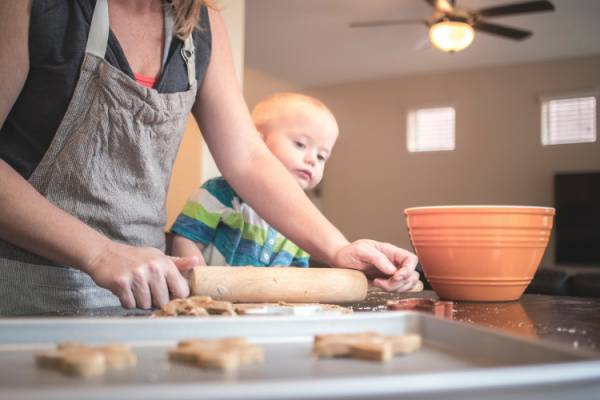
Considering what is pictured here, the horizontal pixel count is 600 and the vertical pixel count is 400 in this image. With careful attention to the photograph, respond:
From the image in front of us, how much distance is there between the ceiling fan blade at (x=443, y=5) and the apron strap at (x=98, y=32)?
4.09 meters

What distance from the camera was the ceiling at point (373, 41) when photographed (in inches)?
223

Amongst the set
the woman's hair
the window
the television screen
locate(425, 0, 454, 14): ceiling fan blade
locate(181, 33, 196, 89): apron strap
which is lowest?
the television screen

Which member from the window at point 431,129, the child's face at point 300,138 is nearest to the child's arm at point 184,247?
the child's face at point 300,138

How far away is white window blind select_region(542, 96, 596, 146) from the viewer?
7.41 metres

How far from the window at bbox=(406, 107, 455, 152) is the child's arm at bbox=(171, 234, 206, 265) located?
6988 mm

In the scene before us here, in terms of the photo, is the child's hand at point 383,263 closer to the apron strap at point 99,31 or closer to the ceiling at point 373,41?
the apron strap at point 99,31

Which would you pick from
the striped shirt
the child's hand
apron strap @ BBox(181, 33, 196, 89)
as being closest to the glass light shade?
the striped shirt

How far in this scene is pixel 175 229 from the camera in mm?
1741

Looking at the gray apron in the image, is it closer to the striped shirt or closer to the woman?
the woman

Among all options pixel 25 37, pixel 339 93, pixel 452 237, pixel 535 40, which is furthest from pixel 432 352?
pixel 339 93

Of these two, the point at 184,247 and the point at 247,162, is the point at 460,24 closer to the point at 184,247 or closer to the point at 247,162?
the point at 184,247

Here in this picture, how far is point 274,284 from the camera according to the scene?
82 cm

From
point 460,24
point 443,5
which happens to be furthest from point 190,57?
point 460,24

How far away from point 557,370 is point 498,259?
2.18ft
